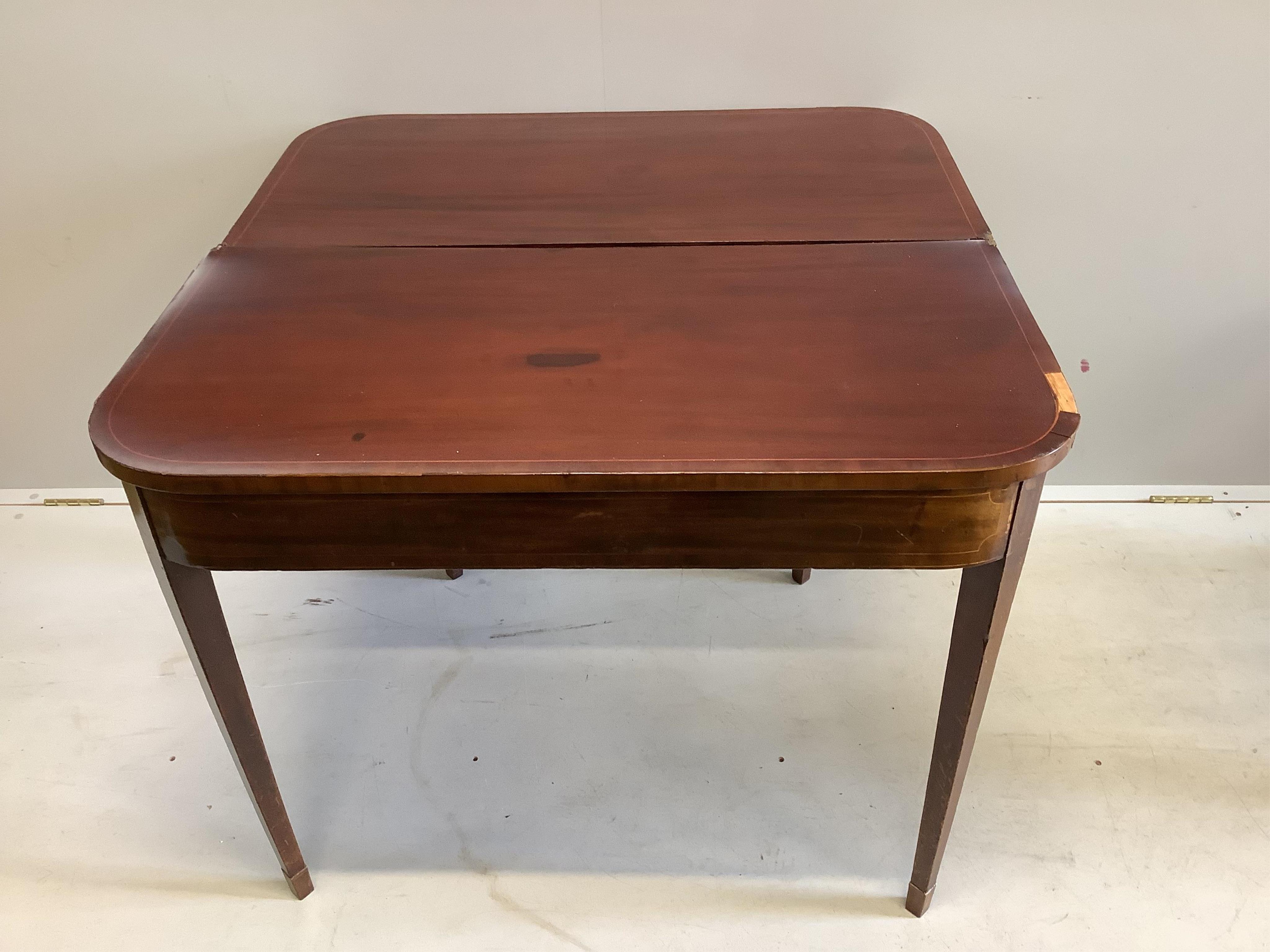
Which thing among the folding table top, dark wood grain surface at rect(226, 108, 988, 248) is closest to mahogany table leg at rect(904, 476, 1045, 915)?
the folding table top

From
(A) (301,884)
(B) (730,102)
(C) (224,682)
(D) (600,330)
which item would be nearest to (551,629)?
(A) (301,884)

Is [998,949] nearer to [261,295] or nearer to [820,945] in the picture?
[820,945]

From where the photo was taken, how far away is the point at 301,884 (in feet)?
3.97

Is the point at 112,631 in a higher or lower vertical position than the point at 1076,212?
lower

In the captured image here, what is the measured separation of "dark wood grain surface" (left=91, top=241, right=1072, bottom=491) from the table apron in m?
0.04

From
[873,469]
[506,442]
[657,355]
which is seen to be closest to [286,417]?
[506,442]

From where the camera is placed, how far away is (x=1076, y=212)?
1.52m

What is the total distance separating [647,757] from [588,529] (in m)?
0.64

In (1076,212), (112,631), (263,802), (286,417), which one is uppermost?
(286,417)

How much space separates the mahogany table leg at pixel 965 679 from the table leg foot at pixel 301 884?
0.74 meters

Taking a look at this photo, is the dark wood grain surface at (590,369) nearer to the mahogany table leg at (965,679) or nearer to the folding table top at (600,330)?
the folding table top at (600,330)

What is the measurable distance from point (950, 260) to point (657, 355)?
364 millimetres

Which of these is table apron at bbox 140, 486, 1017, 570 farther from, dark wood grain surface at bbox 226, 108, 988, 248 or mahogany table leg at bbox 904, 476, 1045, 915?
dark wood grain surface at bbox 226, 108, 988, 248

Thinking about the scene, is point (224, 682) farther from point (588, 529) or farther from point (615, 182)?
point (615, 182)
